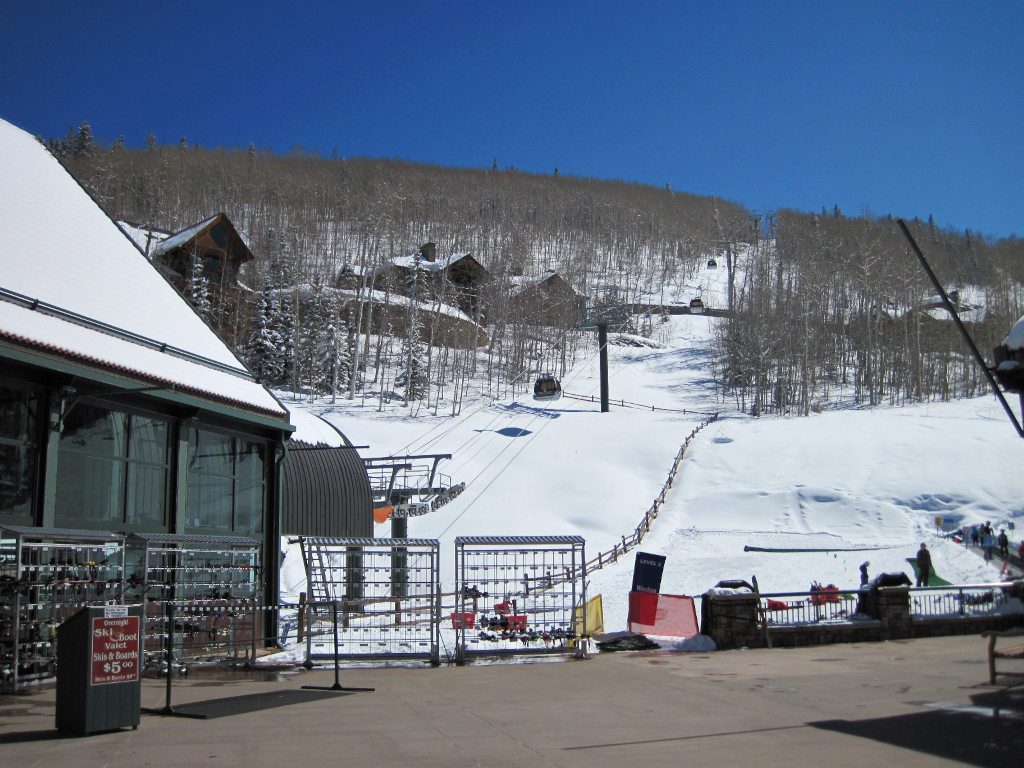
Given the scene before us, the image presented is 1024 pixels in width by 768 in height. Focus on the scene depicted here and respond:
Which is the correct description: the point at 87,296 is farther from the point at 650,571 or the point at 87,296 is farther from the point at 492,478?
the point at 492,478

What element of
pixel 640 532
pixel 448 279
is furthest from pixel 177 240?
pixel 640 532

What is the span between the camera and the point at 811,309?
83938 millimetres

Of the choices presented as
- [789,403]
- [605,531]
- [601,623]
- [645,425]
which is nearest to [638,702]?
[601,623]

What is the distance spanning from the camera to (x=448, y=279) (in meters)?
87.9

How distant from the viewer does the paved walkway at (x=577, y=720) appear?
7.06 metres

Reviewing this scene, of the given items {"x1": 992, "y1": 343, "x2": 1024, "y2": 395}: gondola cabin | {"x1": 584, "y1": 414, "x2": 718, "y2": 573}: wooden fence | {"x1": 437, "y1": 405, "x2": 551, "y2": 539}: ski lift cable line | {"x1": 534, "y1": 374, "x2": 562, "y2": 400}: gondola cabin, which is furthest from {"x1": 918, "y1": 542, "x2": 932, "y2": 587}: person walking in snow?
{"x1": 534, "y1": 374, "x2": 562, "y2": 400}: gondola cabin

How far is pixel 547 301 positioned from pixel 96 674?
90.4 m

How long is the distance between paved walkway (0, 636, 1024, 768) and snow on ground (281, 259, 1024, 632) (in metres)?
9.31

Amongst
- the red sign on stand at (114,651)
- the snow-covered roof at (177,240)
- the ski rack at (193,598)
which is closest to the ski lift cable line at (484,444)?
the ski rack at (193,598)

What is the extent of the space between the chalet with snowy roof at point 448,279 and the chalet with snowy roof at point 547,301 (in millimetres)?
4475

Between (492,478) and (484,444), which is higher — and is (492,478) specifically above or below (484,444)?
below

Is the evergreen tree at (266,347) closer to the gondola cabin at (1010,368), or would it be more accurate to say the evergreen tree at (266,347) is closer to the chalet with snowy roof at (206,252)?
the chalet with snowy roof at (206,252)

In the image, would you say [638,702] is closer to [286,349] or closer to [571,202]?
[286,349]

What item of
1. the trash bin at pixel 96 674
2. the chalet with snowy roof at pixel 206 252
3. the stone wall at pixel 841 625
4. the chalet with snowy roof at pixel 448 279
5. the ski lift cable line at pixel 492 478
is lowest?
the stone wall at pixel 841 625
